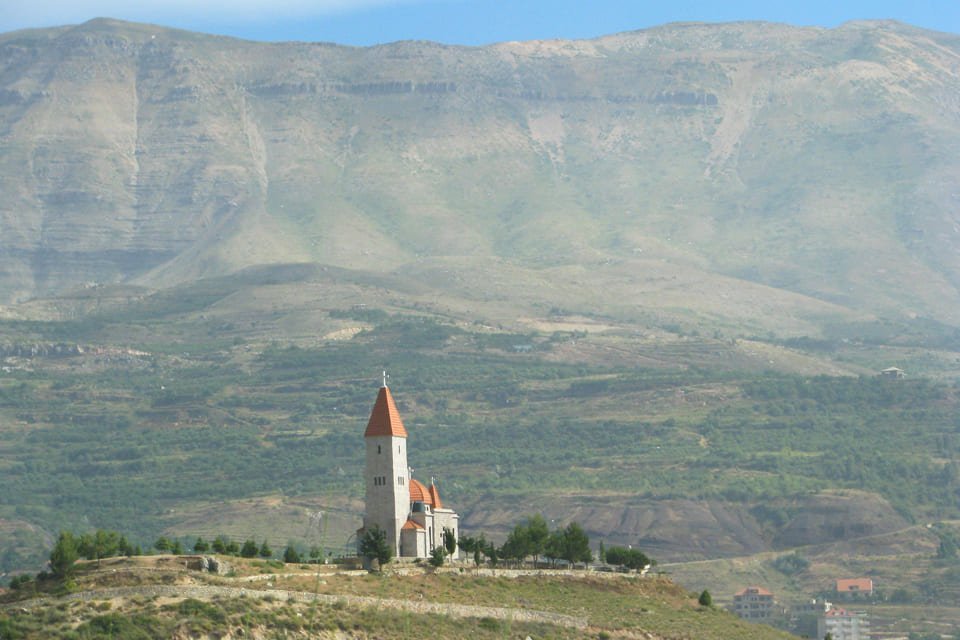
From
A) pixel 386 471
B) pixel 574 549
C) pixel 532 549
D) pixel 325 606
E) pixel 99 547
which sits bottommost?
pixel 325 606

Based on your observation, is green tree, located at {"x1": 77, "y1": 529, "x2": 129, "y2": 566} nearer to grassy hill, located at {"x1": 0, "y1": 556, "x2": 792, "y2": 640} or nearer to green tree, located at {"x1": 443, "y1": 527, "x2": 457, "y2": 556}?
grassy hill, located at {"x1": 0, "y1": 556, "x2": 792, "y2": 640}

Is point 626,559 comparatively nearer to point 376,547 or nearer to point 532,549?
point 532,549

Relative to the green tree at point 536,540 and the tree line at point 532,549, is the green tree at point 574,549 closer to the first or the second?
the tree line at point 532,549

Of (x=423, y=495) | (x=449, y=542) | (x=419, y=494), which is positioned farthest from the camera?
(x=423, y=495)

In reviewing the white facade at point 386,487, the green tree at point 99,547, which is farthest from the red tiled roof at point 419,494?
the green tree at point 99,547

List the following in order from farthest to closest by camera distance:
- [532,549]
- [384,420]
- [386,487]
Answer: [532,549], [386,487], [384,420]

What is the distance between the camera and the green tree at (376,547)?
113231mm

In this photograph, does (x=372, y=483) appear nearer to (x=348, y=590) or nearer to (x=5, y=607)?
(x=348, y=590)

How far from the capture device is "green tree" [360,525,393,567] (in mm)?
113231

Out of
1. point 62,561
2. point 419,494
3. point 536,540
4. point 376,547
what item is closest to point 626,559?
point 536,540

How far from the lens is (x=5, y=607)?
94812 mm

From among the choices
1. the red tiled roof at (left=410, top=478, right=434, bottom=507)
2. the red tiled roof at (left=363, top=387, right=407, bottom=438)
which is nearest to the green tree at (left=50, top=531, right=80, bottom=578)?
the red tiled roof at (left=363, top=387, right=407, bottom=438)

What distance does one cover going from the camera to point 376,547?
114 meters

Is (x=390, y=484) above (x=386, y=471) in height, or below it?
below
